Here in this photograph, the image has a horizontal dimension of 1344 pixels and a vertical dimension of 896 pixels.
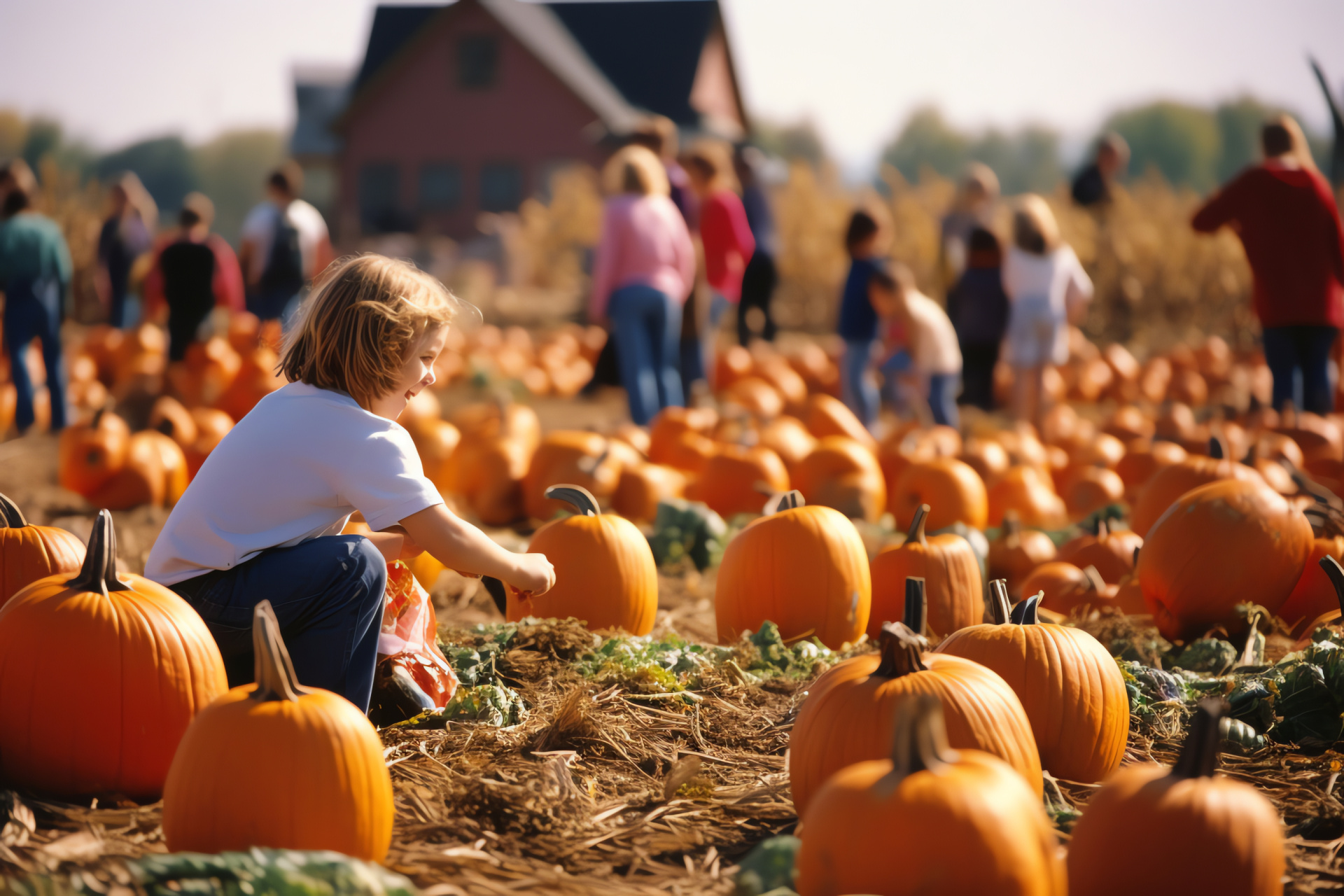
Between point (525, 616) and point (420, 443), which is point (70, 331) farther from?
point (525, 616)

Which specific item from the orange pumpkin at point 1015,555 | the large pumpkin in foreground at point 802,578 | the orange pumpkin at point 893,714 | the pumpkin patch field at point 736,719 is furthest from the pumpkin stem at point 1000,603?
the orange pumpkin at point 1015,555

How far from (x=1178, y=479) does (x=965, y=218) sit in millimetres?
6877

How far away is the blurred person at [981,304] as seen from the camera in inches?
388

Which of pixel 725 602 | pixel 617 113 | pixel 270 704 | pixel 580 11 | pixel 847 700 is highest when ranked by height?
pixel 580 11

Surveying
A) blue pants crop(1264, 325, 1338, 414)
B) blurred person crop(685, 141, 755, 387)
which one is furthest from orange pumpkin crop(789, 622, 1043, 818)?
blurred person crop(685, 141, 755, 387)

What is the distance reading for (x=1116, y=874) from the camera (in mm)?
1916

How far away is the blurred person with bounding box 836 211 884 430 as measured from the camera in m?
8.52

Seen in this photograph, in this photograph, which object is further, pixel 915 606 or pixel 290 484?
pixel 290 484

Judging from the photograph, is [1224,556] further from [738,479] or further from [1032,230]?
[1032,230]

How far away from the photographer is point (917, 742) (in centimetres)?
181

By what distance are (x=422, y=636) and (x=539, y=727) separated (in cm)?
→ 40

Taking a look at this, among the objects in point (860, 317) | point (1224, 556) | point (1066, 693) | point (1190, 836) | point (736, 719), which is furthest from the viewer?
point (860, 317)

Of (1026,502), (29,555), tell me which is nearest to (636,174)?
(1026,502)

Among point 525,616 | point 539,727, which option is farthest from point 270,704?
point 525,616
